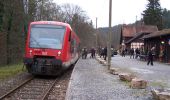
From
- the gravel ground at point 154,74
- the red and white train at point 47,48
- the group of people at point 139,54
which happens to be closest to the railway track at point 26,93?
the red and white train at point 47,48

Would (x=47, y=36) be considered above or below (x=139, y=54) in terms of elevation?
above

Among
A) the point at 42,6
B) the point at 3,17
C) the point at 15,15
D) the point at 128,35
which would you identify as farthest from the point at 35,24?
the point at 128,35

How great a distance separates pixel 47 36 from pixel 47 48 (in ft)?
2.91

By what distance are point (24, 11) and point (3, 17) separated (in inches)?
203

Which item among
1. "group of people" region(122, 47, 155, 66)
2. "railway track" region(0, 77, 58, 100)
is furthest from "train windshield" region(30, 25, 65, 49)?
"group of people" region(122, 47, 155, 66)

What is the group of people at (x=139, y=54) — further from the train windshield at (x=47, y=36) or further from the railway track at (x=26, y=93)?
the railway track at (x=26, y=93)

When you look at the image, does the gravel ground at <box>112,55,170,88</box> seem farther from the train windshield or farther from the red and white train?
the train windshield

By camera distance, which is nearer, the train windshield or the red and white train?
the red and white train

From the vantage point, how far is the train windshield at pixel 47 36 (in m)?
23.7

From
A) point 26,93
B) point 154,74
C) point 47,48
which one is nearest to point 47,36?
point 47,48

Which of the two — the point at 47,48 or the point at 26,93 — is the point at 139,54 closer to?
the point at 47,48

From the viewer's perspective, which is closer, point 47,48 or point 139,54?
point 47,48

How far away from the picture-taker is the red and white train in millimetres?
23125

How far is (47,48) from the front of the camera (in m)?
23.5
